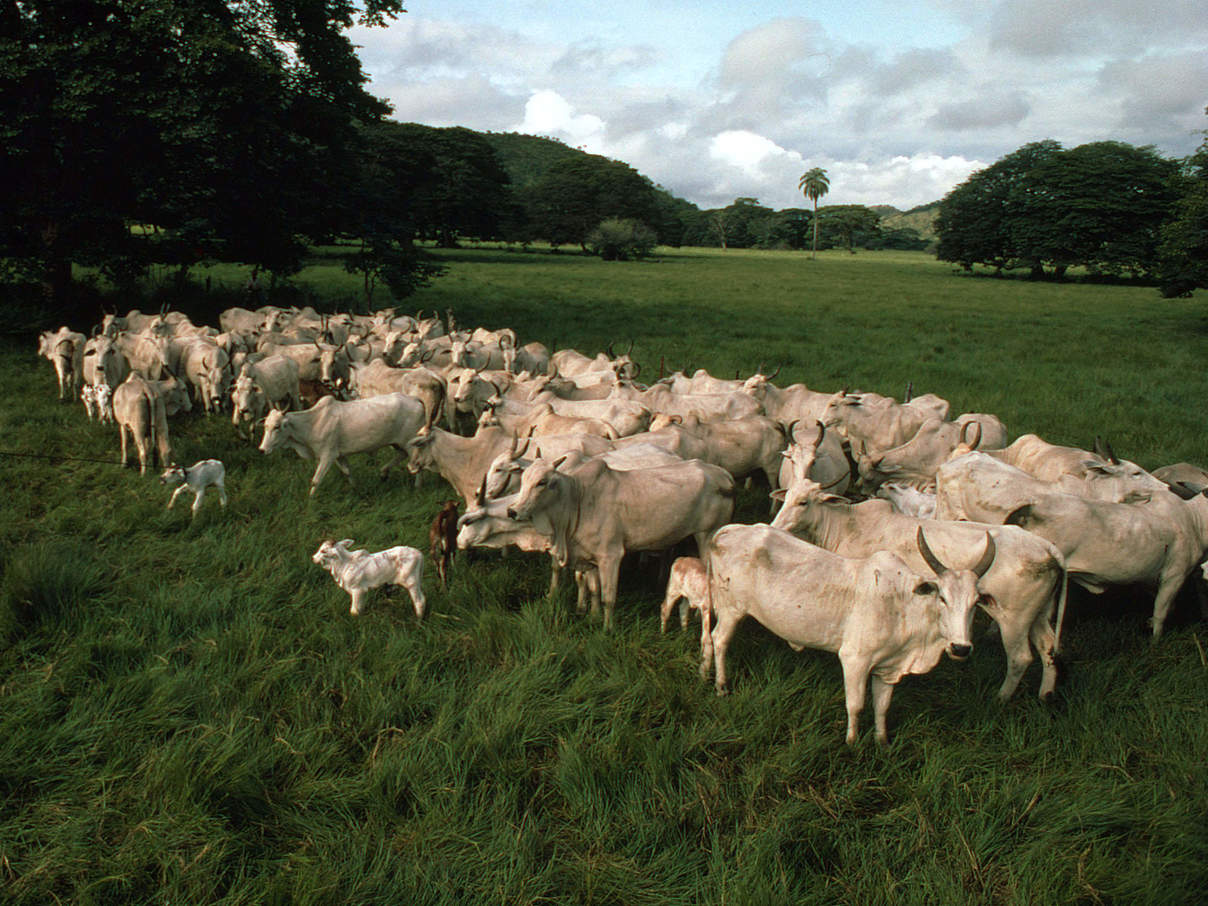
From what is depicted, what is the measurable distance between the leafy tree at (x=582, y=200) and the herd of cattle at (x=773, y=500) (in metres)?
66.6

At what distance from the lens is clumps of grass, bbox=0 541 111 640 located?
5418 mm

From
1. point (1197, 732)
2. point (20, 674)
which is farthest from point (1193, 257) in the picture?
point (20, 674)

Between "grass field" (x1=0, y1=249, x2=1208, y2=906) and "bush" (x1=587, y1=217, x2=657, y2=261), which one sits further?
"bush" (x1=587, y1=217, x2=657, y2=261)

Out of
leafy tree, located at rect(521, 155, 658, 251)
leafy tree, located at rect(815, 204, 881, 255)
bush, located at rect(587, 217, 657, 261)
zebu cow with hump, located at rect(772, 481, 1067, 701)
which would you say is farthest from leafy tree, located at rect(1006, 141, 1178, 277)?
zebu cow with hump, located at rect(772, 481, 1067, 701)

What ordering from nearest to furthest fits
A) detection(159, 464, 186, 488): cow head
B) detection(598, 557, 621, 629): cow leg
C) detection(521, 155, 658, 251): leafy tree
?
detection(598, 557, 621, 629): cow leg < detection(159, 464, 186, 488): cow head < detection(521, 155, 658, 251): leafy tree

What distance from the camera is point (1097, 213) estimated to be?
54.9 meters

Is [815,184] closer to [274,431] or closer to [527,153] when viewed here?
[527,153]

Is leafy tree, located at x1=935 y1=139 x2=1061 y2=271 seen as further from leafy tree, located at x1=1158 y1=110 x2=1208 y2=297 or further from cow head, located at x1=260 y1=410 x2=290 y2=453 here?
cow head, located at x1=260 y1=410 x2=290 y2=453

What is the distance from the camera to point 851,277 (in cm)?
5144

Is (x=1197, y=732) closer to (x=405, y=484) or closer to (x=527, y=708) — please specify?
(x=527, y=708)

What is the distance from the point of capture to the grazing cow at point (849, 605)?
14.8 ft

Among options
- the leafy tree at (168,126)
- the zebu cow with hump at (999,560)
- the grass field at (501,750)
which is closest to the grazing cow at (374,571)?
the grass field at (501,750)

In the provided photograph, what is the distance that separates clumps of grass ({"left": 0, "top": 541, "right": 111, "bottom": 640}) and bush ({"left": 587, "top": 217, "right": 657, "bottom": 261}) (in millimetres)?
65356

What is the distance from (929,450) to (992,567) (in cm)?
399
